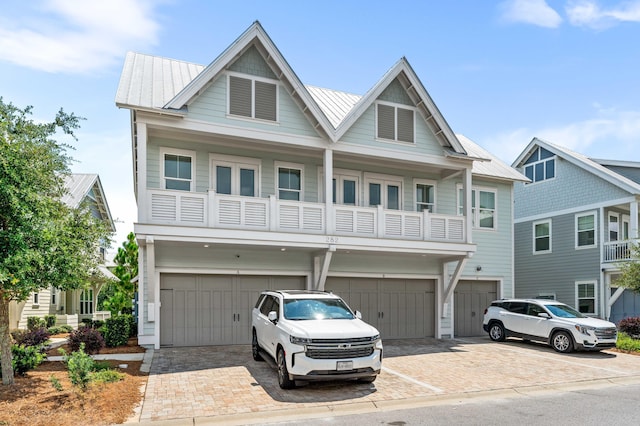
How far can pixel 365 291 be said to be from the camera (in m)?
18.8

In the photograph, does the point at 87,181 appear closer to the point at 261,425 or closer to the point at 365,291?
the point at 365,291

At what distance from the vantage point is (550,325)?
16578 millimetres

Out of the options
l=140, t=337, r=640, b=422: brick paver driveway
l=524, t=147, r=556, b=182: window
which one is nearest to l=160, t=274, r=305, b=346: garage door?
l=140, t=337, r=640, b=422: brick paver driveway

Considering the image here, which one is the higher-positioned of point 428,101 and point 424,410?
point 428,101

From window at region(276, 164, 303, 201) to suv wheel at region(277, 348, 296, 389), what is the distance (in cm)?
811

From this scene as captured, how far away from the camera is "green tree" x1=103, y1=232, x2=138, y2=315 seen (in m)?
22.0

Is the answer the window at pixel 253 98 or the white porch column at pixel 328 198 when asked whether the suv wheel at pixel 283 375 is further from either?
the window at pixel 253 98

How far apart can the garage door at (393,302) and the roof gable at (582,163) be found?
1042cm

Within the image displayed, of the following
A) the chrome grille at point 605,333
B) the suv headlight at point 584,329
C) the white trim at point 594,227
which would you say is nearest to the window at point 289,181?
the suv headlight at point 584,329

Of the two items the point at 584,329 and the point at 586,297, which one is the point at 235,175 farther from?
the point at 586,297

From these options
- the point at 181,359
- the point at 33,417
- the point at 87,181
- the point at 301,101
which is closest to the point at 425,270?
the point at 301,101

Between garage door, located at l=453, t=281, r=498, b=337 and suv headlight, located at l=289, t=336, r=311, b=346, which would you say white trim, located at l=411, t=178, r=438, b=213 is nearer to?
garage door, located at l=453, t=281, r=498, b=337

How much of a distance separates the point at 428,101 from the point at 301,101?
4.79 m

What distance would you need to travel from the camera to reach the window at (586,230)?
24.0 meters
